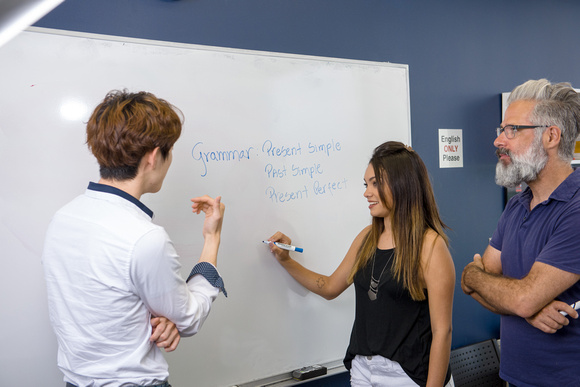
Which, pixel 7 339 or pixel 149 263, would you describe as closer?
pixel 149 263

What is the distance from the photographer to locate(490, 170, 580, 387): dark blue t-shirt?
1498mm

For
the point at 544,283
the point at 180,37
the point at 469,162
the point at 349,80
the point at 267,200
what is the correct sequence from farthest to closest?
the point at 469,162 → the point at 349,80 → the point at 267,200 → the point at 180,37 → the point at 544,283

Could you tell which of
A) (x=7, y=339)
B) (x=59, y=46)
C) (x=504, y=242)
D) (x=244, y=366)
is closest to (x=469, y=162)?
(x=504, y=242)

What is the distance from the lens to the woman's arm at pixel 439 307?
1.65m

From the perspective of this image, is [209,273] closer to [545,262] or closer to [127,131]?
[127,131]

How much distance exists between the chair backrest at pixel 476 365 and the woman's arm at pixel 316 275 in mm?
1077

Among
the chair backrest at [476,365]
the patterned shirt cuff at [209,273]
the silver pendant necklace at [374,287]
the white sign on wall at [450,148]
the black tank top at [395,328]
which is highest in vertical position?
the white sign on wall at [450,148]

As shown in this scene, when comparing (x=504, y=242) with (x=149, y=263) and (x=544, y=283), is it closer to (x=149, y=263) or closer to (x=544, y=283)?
(x=544, y=283)

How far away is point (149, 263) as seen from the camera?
3.70 ft

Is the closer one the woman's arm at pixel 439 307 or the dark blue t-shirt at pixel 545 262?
the dark blue t-shirt at pixel 545 262

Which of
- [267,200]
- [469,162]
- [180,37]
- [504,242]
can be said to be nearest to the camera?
[504,242]

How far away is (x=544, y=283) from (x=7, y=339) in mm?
1662

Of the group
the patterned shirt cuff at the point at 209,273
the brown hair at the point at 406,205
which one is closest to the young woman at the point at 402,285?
the brown hair at the point at 406,205

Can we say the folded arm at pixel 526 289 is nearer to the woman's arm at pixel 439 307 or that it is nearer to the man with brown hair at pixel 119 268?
the woman's arm at pixel 439 307
